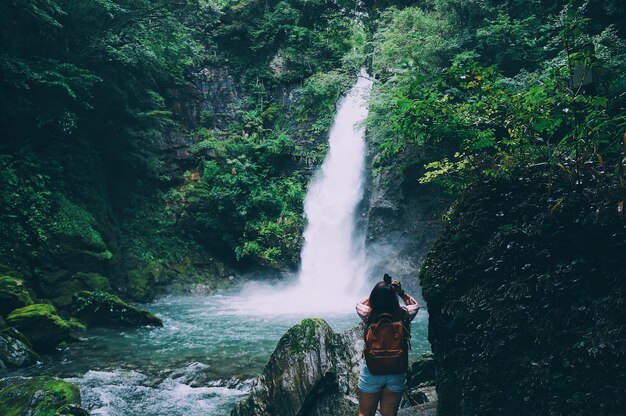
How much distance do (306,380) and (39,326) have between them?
6211 millimetres

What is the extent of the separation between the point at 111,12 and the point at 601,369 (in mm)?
15388

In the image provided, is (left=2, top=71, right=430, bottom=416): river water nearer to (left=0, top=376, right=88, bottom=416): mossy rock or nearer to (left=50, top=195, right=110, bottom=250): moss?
(left=0, top=376, right=88, bottom=416): mossy rock

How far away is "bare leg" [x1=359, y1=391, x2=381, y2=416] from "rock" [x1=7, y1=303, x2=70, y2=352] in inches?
290

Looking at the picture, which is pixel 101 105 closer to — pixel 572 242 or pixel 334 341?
pixel 334 341

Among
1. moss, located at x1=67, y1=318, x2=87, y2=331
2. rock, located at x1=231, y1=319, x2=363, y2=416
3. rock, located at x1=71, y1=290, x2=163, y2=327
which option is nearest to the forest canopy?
rock, located at x1=71, y1=290, x2=163, y2=327

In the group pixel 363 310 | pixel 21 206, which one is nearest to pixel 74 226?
pixel 21 206

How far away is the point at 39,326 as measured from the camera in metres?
7.79

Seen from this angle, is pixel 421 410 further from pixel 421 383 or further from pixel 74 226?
pixel 74 226

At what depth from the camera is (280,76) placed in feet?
69.2

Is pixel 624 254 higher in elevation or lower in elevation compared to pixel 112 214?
lower

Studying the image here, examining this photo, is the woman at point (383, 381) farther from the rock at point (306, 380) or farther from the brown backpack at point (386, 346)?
the rock at point (306, 380)

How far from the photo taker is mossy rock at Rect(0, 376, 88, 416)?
4578mm

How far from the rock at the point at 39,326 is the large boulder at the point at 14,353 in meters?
0.38

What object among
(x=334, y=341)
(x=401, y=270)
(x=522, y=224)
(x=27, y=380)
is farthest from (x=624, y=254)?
(x=401, y=270)
